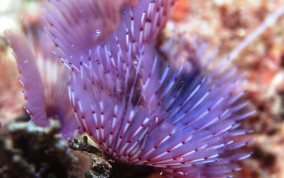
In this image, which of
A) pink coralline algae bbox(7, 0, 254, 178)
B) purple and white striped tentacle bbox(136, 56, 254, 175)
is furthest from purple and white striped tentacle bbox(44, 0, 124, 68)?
purple and white striped tentacle bbox(136, 56, 254, 175)

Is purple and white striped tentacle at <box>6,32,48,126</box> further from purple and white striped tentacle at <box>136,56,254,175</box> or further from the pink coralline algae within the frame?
purple and white striped tentacle at <box>136,56,254,175</box>

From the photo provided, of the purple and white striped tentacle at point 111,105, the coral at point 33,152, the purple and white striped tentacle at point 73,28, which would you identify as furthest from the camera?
the purple and white striped tentacle at point 73,28

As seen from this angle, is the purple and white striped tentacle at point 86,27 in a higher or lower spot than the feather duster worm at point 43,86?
higher

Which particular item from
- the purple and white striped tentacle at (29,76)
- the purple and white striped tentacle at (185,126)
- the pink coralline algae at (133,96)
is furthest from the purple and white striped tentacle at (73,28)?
the purple and white striped tentacle at (185,126)

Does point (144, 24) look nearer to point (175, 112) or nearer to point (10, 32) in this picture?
point (175, 112)

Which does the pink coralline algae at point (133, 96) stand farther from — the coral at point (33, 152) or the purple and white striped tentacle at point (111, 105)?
the coral at point (33, 152)

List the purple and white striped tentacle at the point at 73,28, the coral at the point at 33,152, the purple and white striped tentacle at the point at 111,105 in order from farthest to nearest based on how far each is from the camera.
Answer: the purple and white striped tentacle at the point at 73,28 → the purple and white striped tentacle at the point at 111,105 → the coral at the point at 33,152

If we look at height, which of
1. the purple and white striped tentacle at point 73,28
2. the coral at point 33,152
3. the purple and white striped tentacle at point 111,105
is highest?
the purple and white striped tentacle at point 73,28

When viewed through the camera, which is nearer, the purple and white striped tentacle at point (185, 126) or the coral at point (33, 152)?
the coral at point (33, 152)
